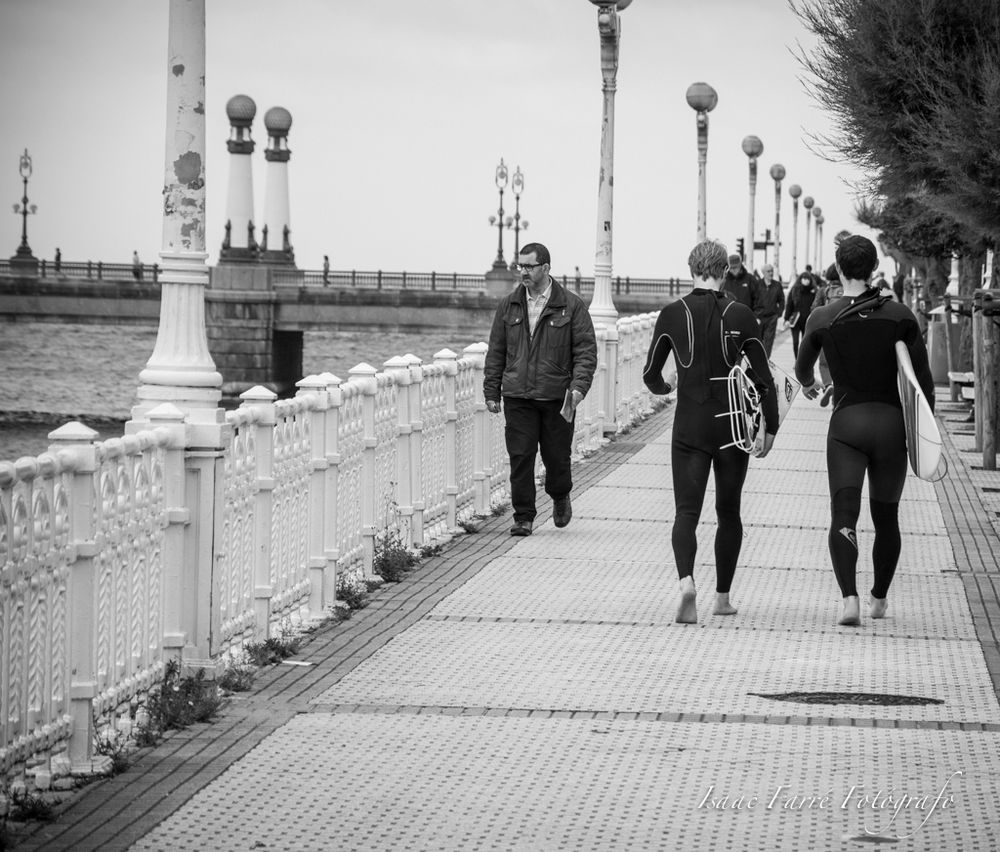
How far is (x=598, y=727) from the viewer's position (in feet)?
24.5

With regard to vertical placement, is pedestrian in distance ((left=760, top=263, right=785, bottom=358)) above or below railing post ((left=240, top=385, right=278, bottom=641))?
above

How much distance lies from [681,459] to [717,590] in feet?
2.40

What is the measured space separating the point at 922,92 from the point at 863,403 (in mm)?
7577

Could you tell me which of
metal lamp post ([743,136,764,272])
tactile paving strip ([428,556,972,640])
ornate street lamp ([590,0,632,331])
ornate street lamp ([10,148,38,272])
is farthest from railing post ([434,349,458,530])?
ornate street lamp ([10,148,38,272])

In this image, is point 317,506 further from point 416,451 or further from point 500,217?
point 500,217

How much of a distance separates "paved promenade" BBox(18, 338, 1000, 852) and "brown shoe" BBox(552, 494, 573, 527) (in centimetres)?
122

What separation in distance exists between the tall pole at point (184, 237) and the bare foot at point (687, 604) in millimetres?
2662

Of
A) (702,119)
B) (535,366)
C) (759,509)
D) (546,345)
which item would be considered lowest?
(759,509)

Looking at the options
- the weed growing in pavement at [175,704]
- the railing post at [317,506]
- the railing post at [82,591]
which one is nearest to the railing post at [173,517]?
the weed growing in pavement at [175,704]


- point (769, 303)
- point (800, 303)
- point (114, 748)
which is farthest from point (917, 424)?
point (800, 303)

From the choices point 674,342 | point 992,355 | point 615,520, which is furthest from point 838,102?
point 674,342

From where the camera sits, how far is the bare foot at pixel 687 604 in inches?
389

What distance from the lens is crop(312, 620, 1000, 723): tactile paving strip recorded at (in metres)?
7.93

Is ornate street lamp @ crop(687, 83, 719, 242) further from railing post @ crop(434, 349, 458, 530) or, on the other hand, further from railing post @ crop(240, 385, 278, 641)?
railing post @ crop(240, 385, 278, 641)
